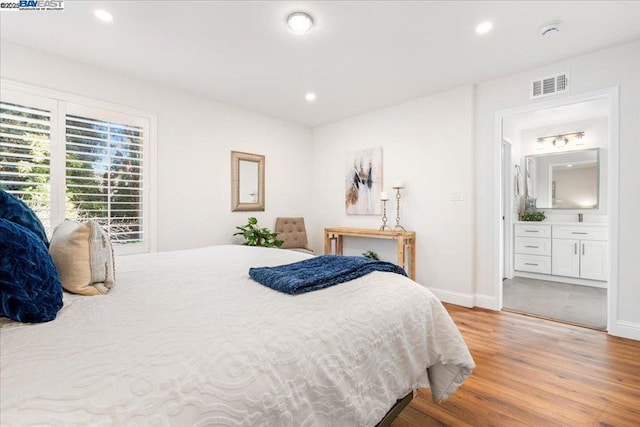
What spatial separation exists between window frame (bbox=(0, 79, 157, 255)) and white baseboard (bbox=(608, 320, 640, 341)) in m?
4.54

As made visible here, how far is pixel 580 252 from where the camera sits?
4.29 meters

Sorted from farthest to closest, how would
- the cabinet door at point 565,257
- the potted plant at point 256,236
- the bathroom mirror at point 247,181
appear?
the cabinet door at point 565,257, the bathroom mirror at point 247,181, the potted plant at point 256,236

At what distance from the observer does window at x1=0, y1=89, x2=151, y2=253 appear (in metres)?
2.54

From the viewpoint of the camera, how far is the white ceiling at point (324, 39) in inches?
82.7

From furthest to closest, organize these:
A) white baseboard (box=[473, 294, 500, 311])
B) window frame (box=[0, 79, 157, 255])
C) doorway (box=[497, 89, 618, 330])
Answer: white baseboard (box=[473, 294, 500, 311]), doorway (box=[497, 89, 618, 330]), window frame (box=[0, 79, 157, 255])

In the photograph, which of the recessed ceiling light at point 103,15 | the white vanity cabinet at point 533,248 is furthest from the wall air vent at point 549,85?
the recessed ceiling light at point 103,15

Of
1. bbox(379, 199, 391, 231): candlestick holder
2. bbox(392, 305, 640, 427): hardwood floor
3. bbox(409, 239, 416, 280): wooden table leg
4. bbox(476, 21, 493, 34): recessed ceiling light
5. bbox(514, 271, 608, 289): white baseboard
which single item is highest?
bbox(476, 21, 493, 34): recessed ceiling light

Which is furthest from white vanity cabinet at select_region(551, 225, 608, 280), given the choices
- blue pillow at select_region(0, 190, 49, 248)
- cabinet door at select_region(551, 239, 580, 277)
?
blue pillow at select_region(0, 190, 49, 248)

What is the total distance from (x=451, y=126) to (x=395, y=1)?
188cm

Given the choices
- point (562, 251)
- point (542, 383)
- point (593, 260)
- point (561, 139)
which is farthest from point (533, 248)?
point (542, 383)

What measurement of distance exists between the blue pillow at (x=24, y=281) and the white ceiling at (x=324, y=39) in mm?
1943

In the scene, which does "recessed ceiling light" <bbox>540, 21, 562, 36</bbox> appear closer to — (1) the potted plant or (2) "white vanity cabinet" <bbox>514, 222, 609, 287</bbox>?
(2) "white vanity cabinet" <bbox>514, 222, 609, 287</bbox>

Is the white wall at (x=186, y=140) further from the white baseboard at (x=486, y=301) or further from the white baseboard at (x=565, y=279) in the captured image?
the white baseboard at (x=565, y=279)

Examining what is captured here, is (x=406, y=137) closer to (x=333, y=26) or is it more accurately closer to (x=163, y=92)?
(x=333, y=26)
